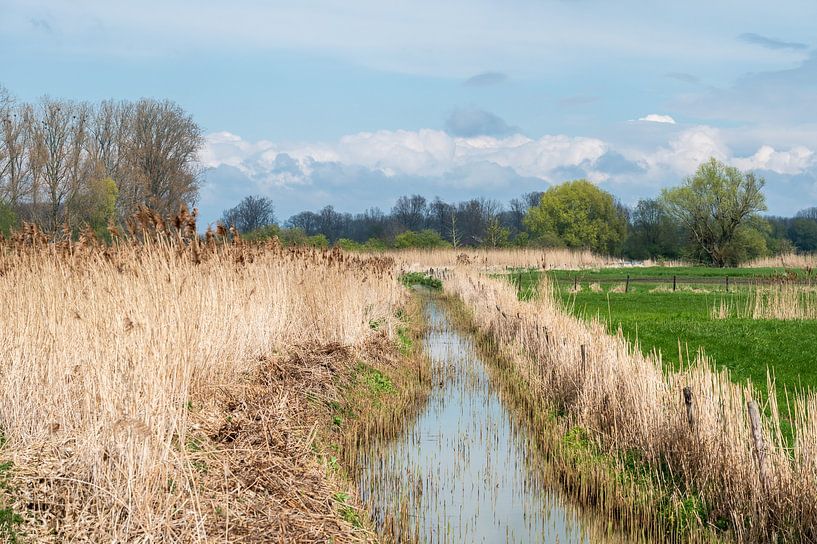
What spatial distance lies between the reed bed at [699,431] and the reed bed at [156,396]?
3067mm

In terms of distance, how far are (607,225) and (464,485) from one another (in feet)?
257

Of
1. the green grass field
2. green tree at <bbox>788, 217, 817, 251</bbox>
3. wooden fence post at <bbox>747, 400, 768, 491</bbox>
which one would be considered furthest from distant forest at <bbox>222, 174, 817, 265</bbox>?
wooden fence post at <bbox>747, 400, 768, 491</bbox>

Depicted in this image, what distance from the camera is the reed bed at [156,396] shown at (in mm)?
5152

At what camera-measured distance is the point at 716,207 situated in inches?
2699

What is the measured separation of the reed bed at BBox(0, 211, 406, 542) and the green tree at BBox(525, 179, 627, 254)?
73121 mm

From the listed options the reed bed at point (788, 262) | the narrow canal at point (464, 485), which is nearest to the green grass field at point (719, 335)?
the narrow canal at point (464, 485)

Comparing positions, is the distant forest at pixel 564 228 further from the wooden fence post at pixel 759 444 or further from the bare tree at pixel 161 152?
the wooden fence post at pixel 759 444

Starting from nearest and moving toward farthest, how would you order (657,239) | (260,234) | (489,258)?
(260,234) → (489,258) → (657,239)

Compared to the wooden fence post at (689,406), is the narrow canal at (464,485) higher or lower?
lower

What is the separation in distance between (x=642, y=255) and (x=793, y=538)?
7420 cm

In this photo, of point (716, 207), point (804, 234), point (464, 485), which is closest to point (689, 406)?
point (464, 485)

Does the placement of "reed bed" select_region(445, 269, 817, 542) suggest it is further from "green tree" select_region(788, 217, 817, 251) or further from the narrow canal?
"green tree" select_region(788, 217, 817, 251)

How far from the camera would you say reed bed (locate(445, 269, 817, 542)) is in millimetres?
5883

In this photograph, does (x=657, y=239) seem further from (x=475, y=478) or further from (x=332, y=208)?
(x=475, y=478)
